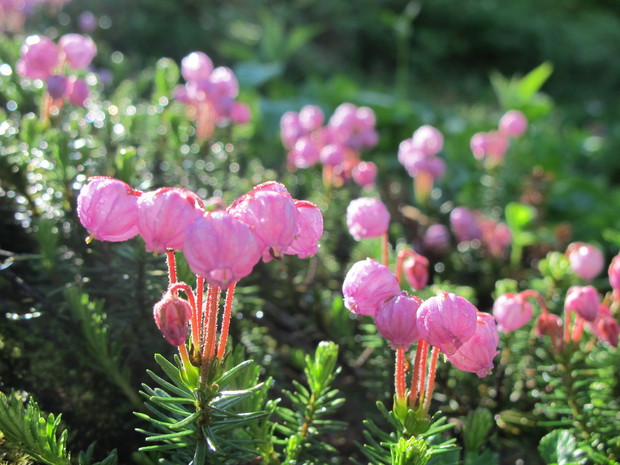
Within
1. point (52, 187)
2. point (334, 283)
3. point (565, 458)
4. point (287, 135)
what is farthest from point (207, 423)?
point (287, 135)

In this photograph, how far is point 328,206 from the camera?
2129mm

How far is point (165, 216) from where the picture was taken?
88cm

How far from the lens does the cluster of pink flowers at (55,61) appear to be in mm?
1774

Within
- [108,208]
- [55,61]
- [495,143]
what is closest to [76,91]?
[55,61]

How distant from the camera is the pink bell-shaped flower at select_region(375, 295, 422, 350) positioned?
3.24 ft

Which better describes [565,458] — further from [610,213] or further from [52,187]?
[610,213]

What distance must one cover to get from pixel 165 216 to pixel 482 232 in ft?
5.71

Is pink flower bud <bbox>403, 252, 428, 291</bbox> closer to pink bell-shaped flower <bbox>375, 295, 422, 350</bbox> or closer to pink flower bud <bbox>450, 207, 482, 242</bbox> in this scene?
pink bell-shaped flower <bbox>375, 295, 422, 350</bbox>

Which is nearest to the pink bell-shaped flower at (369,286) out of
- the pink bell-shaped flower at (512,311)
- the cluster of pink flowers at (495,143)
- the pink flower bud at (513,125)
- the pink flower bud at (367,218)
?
the pink flower bud at (367,218)

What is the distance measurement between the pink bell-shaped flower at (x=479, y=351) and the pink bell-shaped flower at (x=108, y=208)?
0.58 meters

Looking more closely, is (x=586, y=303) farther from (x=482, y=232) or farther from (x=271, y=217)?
(x=482, y=232)

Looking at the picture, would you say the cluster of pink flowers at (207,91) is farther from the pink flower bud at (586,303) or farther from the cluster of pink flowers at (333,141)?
the pink flower bud at (586,303)

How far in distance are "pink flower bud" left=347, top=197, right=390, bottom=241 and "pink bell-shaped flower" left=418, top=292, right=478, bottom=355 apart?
1.50 ft

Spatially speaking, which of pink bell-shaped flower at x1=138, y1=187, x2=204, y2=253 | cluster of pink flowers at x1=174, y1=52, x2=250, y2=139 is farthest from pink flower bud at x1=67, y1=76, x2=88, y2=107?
pink bell-shaped flower at x1=138, y1=187, x2=204, y2=253
